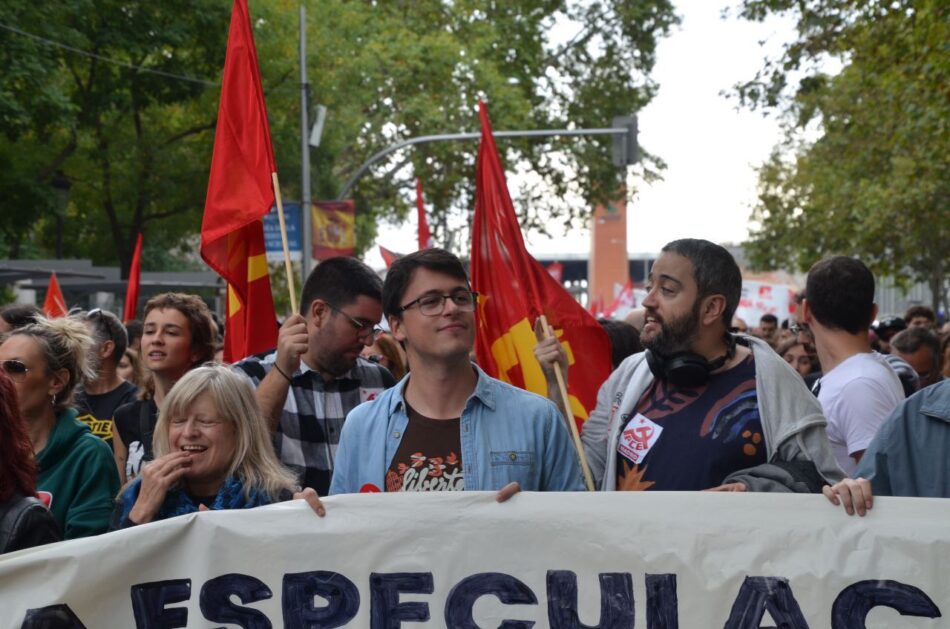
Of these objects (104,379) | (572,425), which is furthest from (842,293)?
(104,379)

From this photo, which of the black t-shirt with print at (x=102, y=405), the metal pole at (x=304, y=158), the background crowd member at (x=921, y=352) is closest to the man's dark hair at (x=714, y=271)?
the black t-shirt with print at (x=102, y=405)

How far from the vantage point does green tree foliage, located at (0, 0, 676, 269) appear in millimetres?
20766

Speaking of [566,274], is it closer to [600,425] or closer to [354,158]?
[354,158]

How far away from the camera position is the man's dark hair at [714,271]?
167 inches

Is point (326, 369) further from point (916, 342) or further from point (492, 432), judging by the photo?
point (916, 342)

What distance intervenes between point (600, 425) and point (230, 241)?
85.4 inches

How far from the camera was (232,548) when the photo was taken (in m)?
3.81

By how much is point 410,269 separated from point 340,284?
1092 mm

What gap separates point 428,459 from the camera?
159 inches

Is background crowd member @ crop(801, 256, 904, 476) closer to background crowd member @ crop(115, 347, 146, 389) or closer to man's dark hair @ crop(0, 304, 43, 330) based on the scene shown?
man's dark hair @ crop(0, 304, 43, 330)

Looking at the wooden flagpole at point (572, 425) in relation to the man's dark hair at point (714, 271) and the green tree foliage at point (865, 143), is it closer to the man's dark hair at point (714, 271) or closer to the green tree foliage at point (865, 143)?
the man's dark hair at point (714, 271)

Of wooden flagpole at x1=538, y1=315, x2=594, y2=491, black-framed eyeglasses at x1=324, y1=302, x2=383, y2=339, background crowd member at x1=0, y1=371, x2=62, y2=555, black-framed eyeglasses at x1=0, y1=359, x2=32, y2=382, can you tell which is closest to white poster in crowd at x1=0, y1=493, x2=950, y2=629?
background crowd member at x1=0, y1=371, x2=62, y2=555

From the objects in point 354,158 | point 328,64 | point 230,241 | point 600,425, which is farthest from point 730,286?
point 354,158

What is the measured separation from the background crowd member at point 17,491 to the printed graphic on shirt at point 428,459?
92 cm
